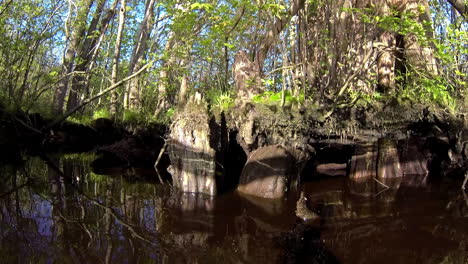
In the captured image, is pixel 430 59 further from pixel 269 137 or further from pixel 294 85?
pixel 269 137

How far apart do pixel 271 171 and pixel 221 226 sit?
201 cm

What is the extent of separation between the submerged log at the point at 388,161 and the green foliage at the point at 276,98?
9.16 feet

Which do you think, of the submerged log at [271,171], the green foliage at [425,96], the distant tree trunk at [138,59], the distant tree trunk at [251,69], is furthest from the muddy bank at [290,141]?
the distant tree trunk at [138,59]

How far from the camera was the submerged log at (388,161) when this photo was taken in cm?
809

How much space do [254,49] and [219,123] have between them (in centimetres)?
244

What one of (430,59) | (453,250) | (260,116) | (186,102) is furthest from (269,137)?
(430,59)

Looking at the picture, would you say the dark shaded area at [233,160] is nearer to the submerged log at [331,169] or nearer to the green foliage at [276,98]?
the green foliage at [276,98]

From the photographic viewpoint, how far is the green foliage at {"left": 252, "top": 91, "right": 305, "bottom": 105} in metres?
6.75

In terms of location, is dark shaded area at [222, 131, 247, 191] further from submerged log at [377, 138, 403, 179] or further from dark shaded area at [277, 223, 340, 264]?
dark shaded area at [277, 223, 340, 264]

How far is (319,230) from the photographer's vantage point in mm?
4250

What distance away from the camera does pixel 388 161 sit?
321 inches

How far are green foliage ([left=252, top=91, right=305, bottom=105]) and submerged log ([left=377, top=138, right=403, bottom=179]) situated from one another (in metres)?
2.79

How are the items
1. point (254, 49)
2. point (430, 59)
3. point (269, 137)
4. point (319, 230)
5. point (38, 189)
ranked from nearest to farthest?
point (319, 230) < point (38, 189) < point (269, 137) < point (430, 59) < point (254, 49)

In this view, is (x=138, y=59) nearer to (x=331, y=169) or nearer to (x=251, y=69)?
(x=251, y=69)
